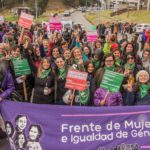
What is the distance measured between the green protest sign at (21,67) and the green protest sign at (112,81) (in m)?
1.72

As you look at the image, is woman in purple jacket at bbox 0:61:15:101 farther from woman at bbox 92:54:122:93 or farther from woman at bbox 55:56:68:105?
woman at bbox 92:54:122:93

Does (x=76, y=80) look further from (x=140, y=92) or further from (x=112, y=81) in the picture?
(x=140, y=92)

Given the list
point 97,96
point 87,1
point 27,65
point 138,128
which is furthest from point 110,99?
point 87,1

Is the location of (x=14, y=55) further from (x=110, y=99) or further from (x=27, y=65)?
(x=110, y=99)

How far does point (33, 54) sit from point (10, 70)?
5.65 feet

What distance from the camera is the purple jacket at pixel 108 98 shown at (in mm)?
6375

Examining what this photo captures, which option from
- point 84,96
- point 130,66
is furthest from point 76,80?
point 130,66

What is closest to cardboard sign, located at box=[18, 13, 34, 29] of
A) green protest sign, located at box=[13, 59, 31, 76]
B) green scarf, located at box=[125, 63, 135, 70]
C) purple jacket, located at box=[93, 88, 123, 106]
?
green scarf, located at box=[125, 63, 135, 70]

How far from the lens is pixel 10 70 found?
7441 mm

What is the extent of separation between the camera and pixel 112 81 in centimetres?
629

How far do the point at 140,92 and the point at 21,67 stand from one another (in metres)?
2.18

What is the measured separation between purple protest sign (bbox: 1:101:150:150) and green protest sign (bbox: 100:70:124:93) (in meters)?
0.42

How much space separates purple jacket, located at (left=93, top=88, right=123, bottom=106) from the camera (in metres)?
6.38

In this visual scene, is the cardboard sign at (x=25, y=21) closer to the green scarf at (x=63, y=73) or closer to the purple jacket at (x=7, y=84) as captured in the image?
the green scarf at (x=63, y=73)
